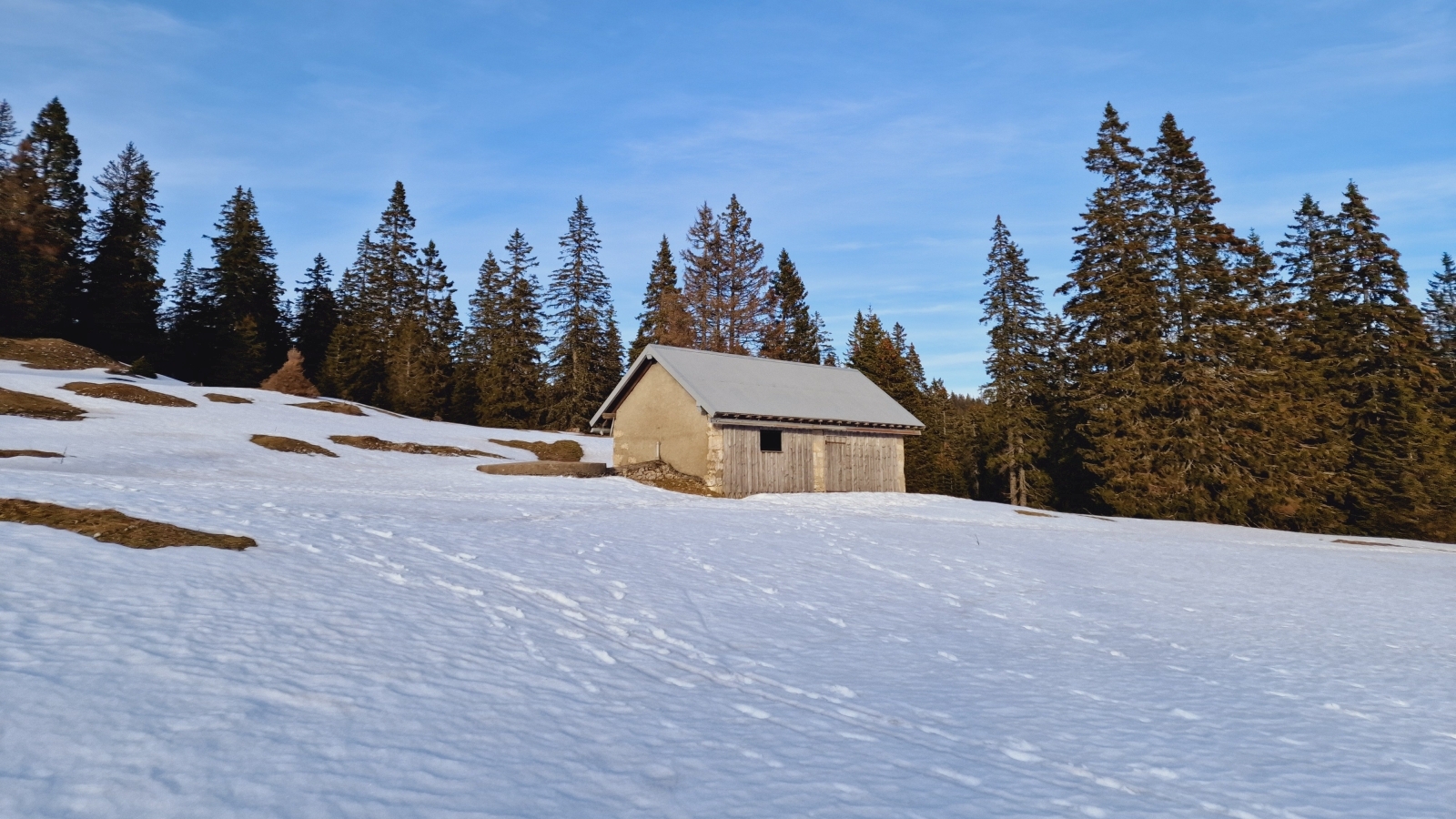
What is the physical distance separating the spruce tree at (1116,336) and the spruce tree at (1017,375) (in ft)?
7.80

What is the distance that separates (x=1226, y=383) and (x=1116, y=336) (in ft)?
15.8

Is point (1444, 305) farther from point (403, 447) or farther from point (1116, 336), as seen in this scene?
point (403, 447)

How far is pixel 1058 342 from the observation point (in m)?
40.6

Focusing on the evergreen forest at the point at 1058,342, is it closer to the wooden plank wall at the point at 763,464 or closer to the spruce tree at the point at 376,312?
the spruce tree at the point at 376,312

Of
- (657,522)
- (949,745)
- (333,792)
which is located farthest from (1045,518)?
(333,792)

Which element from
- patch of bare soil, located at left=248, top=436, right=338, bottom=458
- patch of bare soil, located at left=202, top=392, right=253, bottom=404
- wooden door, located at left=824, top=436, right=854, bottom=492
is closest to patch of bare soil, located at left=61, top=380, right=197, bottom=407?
patch of bare soil, located at left=202, top=392, right=253, bottom=404

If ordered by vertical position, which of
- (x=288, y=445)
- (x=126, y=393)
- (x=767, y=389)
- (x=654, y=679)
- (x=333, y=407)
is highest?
(x=767, y=389)

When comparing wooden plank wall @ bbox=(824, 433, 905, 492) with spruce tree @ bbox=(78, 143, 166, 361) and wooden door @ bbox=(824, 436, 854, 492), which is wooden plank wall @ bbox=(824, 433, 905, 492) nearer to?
wooden door @ bbox=(824, 436, 854, 492)

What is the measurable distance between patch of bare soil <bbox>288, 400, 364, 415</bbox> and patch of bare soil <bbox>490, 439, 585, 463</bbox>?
24.1ft

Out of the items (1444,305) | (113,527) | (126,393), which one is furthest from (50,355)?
(1444,305)

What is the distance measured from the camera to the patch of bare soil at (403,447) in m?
29.9

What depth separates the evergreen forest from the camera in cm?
3294

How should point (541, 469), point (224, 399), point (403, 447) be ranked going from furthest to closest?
point (224, 399) → point (403, 447) → point (541, 469)

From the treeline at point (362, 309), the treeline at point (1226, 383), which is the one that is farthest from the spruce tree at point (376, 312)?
the treeline at point (1226, 383)
